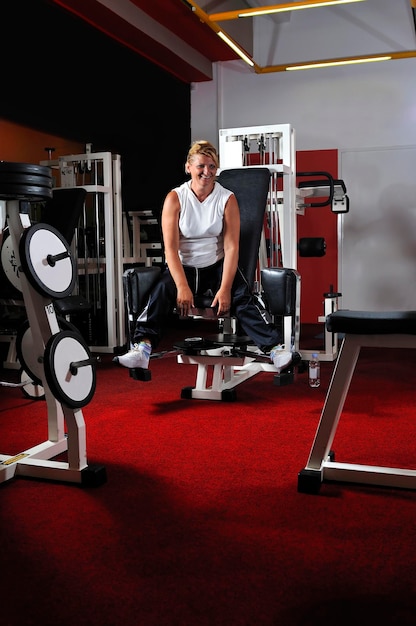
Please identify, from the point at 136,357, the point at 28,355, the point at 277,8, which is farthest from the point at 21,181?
the point at 277,8

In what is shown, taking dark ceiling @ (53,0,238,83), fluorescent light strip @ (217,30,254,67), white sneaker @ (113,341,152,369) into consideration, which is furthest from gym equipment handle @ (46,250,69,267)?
fluorescent light strip @ (217,30,254,67)

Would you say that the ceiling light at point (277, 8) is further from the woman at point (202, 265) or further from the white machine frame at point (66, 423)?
the white machine frame at point (66, 423)

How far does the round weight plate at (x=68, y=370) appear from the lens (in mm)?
1998

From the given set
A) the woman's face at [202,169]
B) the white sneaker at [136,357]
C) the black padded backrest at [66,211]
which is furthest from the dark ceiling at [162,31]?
the white sneaker at [136,357]

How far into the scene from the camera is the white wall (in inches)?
263

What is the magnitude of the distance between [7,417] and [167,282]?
957 millimetres

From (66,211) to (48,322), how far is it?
2.21m

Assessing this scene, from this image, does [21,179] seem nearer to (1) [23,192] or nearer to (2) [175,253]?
(1) [23,192]

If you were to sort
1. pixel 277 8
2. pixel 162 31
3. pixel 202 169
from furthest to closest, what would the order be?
pixel 162 31
pixel 277 8
pixel 202 169

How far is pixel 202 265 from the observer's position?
3316mm

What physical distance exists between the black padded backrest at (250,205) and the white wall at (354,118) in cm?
361

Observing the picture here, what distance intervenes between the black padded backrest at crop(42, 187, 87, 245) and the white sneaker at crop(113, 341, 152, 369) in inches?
48.9

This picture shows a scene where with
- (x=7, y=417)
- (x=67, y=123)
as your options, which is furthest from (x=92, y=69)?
(x=7, y=417)

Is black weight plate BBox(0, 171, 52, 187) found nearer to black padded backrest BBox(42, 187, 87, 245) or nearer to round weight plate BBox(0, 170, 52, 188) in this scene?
round weight plate BBox(0, 170, 52, 188)
